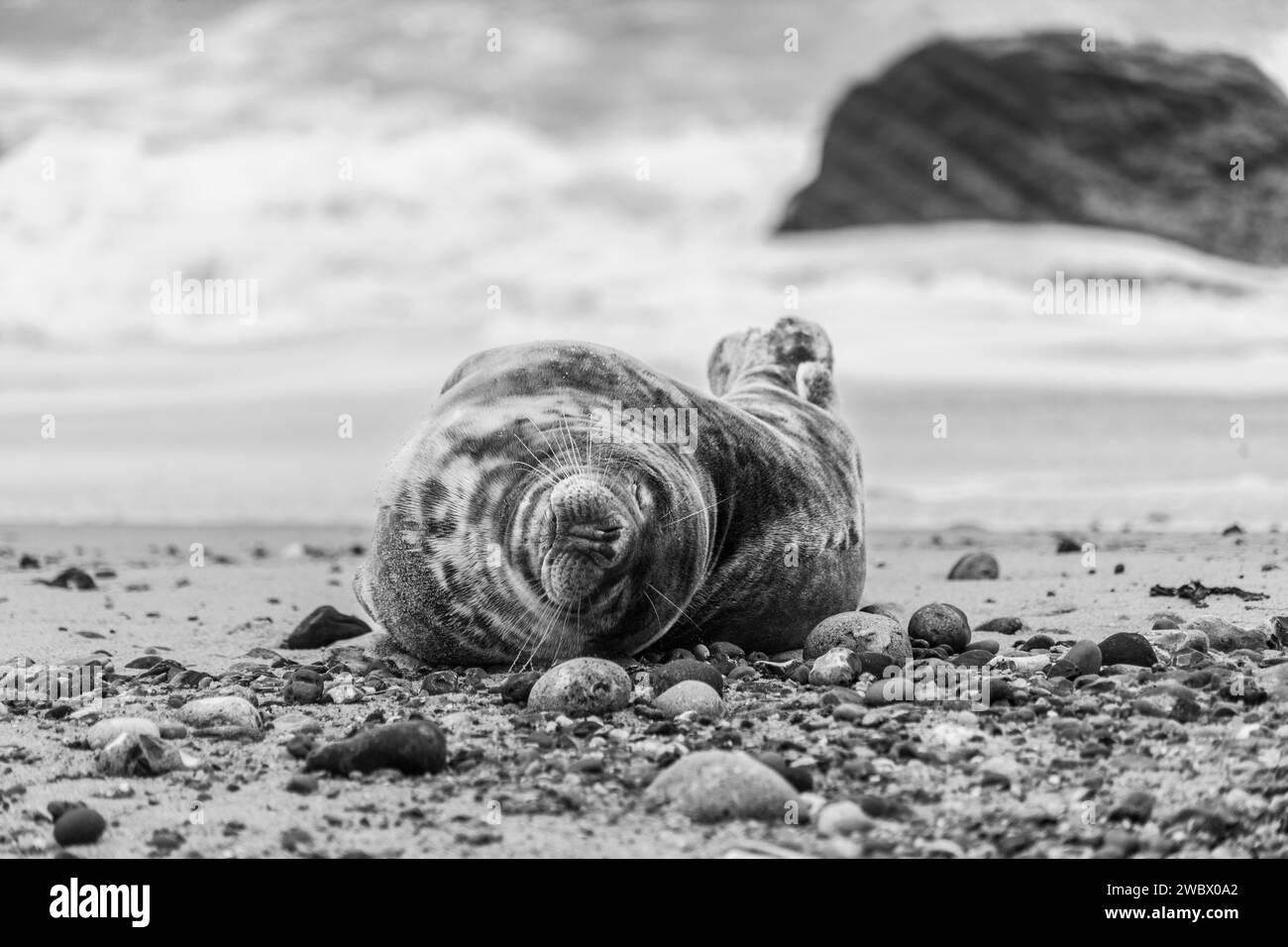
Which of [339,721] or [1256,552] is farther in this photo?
[1256,552]

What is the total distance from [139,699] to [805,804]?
2.52m

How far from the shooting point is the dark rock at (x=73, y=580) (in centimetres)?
773

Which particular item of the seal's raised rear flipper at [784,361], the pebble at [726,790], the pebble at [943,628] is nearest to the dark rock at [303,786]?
the pebble at [726,790]

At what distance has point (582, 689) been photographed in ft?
14.2

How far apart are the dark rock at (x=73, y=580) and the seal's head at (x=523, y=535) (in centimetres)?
334

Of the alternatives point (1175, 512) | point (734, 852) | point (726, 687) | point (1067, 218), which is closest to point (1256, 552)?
point (1175, 512)

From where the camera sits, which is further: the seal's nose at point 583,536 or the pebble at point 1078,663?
the pebble at point 1078,663

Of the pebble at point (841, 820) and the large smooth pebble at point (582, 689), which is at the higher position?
the large smooth pebble at point (582, 689)

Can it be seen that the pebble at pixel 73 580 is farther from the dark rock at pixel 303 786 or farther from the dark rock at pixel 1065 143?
the dark rock at pixel 1065 143

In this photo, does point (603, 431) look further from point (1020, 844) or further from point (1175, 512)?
point (1175, 512)

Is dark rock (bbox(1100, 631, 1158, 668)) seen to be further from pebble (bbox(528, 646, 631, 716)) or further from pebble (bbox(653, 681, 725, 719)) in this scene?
pebble (bbox(528, 646, 631, 716))

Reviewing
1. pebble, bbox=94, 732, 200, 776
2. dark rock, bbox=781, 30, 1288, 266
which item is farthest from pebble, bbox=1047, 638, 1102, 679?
dark rock, bbox=781, 30, 1288, 266

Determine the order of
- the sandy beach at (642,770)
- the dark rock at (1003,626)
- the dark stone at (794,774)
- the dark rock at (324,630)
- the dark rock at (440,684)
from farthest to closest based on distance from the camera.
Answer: the dark rock at (324,630), the dark rock at (1003,626), the dark rock at (440,684), the dark stone at (794,774), the sandy beach at (642,770)

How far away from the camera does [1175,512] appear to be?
1204 cm
